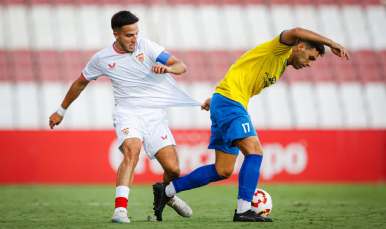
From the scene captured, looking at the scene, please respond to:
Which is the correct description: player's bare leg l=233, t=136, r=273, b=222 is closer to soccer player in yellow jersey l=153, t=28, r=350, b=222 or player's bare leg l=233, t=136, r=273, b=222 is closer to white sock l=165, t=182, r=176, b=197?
soccer player in yellow jersey l=153, t=28, r=350, b=222

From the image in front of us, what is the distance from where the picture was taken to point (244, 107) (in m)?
5.09

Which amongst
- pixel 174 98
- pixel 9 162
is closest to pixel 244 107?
pixel 174 98

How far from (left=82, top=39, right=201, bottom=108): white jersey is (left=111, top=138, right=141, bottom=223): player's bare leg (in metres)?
0.57

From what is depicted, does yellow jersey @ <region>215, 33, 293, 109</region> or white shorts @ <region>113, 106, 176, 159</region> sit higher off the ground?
yellow jersey @ <region>215, 33, 293, 109</region>

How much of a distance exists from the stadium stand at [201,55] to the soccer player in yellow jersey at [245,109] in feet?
31.7

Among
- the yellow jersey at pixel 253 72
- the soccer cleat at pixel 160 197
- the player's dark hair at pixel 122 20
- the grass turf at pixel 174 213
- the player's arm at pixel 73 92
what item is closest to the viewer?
the grass turf at pixel 174 213

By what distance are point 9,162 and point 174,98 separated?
699 cm

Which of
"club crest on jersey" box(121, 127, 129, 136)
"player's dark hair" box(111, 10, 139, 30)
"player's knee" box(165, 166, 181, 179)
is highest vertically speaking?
"player's dark hair" box(111, 10, 139, 30)

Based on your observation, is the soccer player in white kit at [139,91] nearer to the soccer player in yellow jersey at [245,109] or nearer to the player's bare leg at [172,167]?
the player's bare leg at [172,167]

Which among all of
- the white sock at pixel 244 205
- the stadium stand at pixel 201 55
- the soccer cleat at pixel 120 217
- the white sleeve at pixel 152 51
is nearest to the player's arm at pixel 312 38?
the white sleeve at pixel 152 51

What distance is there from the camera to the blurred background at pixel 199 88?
11938mm

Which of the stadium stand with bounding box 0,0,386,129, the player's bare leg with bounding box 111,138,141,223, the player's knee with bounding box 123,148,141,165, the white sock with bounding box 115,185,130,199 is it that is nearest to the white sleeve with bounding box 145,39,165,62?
the player's bare leg with bounding box 111,138,141,223

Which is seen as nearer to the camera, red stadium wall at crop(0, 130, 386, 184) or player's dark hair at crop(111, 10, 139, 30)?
player's dark hair at crop(111, 10, 139, 30)

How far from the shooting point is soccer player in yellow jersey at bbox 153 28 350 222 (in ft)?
16.0
